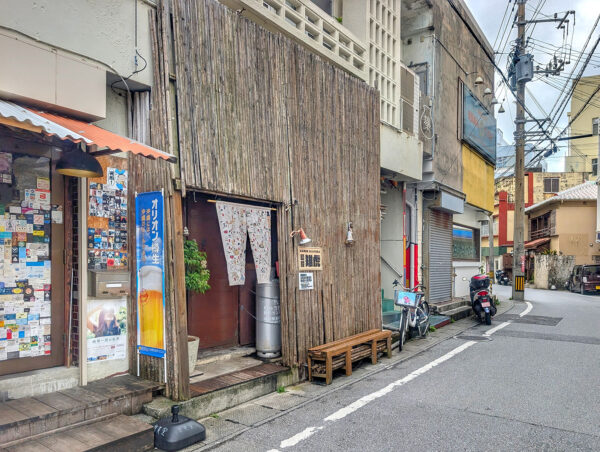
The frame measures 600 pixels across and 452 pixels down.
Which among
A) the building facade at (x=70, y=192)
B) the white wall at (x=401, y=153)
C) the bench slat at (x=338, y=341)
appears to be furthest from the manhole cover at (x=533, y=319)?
the building facade at (x=70, y=192)

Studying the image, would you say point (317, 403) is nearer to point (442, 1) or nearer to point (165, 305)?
point (165, 305)

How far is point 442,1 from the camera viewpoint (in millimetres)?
15422

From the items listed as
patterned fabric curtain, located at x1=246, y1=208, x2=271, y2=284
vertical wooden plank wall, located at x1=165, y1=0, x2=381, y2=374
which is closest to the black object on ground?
vertical wooden plank wall, located at x1=165, y1=0, x2=381, y2=374

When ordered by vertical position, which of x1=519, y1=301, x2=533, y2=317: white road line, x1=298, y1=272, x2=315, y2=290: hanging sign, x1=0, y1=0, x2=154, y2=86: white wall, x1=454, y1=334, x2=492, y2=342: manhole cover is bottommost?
x1=519, y1=301, x2=533, y2=317: white road line

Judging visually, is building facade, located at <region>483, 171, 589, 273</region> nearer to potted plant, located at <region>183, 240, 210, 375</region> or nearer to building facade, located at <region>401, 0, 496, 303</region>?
building facade, located at <region>401, 0, 496, 303</region>

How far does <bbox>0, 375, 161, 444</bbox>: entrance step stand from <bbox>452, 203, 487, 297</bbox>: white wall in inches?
566

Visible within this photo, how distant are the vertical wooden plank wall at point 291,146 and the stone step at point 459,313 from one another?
5602mm

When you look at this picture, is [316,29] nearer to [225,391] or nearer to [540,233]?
[225,391]

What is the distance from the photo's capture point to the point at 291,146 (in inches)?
303

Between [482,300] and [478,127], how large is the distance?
874 centimetres

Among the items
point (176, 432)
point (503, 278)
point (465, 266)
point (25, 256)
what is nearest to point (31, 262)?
point (25, 256)

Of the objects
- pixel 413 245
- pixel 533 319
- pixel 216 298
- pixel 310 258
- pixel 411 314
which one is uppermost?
pixel 413 245

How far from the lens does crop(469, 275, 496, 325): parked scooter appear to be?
13555 millimetres

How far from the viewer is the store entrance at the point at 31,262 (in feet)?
15.7
